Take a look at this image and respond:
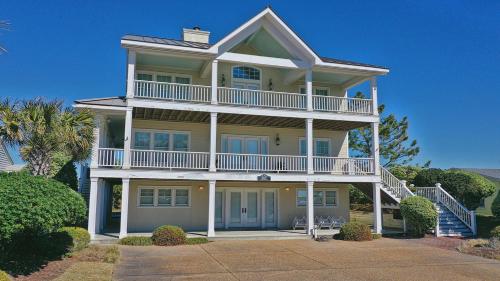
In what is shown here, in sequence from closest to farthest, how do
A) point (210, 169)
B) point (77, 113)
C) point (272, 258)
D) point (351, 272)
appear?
1. point (351, 272)
2. point (272, 258)
3. point (77, 113)
4. point (210, 169)

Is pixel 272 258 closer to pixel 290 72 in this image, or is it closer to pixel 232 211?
pixel 232 211

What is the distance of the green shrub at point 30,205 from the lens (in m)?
9.73

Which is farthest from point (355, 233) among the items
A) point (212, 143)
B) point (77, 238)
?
point (77, 238)

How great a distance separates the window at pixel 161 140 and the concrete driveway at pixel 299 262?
20.7 feet

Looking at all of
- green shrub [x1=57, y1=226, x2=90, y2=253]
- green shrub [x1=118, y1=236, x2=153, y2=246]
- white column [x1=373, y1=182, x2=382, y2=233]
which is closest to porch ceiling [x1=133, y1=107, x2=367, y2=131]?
white column [x1=373, y1=182, x2=382, y2=233]

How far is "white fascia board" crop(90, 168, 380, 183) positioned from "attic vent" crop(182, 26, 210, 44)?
28.5 ft

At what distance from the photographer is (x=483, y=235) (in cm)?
2144

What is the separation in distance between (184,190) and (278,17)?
10.2 metres

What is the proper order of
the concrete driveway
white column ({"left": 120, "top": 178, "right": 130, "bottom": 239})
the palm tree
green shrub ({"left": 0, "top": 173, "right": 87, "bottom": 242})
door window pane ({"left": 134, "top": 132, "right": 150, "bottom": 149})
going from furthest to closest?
door window pane ({"left": 134, "top": 132, "right": 150, "bottom": 149}) < white column ({"left": 120, "top": 178, "right": 130, "bottom": 239}) < the palm tree < the concrete driveway < green shrub ({"left": 0, "top": 173, "right": 87, "bottom": 242})

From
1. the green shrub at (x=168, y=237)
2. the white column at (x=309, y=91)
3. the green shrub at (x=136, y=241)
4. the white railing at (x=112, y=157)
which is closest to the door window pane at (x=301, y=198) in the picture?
the white column at (x=309, y=91)

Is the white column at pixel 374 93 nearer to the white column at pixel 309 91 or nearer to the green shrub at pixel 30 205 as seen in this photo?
the white column at pixel 309 91

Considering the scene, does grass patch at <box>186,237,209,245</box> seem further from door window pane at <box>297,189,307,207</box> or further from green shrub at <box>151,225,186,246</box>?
door window pane at <box>297,189,307,207</box>

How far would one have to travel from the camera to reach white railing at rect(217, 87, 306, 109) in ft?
70.5

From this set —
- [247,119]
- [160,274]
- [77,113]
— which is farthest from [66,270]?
[247,119]
